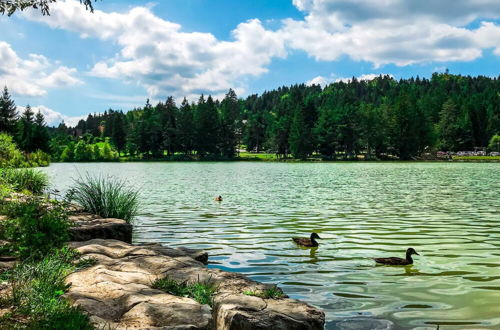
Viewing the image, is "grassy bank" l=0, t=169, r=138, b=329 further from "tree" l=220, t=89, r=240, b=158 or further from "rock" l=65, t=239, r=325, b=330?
"tree" l=220, t=89, r=240, b=158

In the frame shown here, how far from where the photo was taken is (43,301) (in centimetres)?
575

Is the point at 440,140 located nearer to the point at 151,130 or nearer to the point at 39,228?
the point at 151,130

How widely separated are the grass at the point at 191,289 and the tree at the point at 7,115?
103 meters

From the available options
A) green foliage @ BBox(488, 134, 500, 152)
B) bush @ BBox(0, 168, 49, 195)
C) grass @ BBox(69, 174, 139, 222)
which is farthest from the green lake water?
green foliage @ BBox(488, 134, 500, 152)

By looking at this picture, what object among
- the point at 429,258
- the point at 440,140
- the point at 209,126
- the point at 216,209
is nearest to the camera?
the point at 429,258

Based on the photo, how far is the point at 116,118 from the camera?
521 feet

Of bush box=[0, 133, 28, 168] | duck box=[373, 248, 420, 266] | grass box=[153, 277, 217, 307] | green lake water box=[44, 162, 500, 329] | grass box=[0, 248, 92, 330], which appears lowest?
green lake water box=[44, 162, 500, 329]

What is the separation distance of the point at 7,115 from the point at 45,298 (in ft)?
369

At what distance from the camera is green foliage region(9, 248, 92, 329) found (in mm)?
4988

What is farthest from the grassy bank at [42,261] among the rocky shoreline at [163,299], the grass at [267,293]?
the grass at [267,293]

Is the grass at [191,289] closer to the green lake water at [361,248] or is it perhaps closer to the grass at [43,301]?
the grass at [43,301]

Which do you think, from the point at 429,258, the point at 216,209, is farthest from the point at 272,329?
the point at 216,209

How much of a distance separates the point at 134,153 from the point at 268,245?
15464cm

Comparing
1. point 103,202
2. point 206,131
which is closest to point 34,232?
point 103,202
